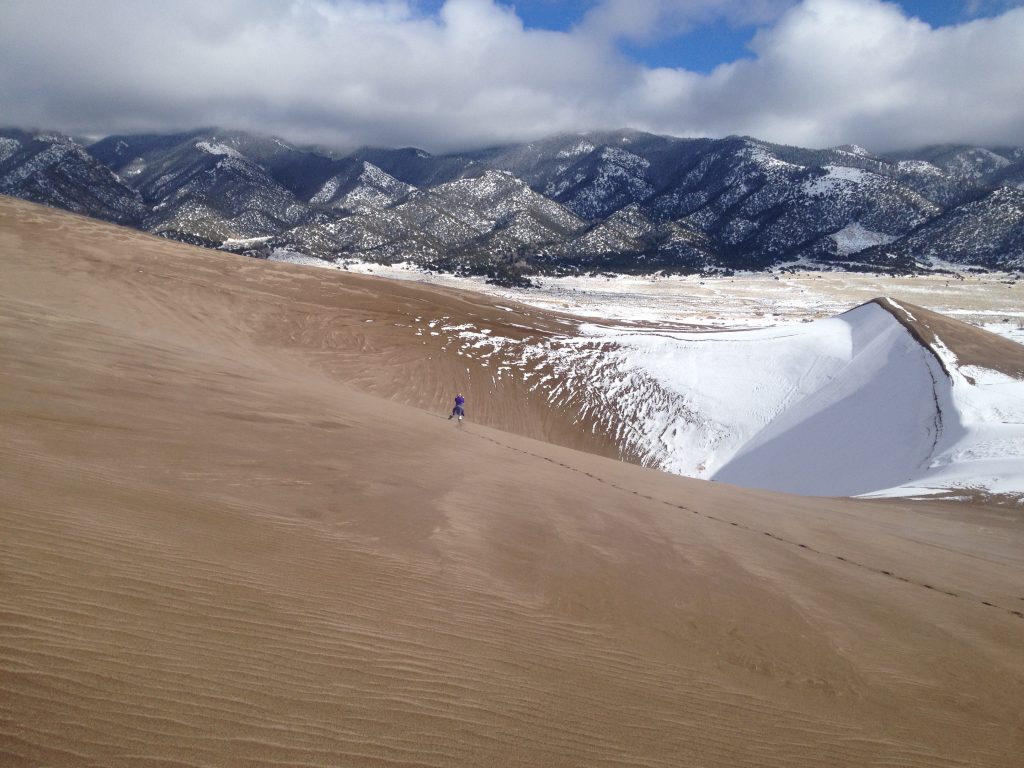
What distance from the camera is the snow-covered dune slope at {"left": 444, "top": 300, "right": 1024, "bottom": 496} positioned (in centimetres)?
1903

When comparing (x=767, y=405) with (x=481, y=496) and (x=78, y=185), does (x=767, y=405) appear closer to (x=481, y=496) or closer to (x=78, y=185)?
(x=481, y=496)

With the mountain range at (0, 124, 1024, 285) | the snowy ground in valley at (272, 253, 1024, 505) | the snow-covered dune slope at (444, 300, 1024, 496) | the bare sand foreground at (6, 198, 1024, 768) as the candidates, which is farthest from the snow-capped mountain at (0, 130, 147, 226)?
the bare sand foreground at (6, 198, 1024, 768)

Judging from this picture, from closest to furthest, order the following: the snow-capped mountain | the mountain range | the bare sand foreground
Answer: the bare sand foreground, the mountain range, the snow-capped mountain

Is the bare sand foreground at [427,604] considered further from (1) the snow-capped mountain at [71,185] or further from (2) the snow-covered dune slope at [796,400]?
(1) the snow-capped mountain at [71,185]

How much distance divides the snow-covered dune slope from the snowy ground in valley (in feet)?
0.22

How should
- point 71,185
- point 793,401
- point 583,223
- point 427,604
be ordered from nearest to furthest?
point 427,604
point 793,401
point 71,185
point 583,223

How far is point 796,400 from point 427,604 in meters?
24.7

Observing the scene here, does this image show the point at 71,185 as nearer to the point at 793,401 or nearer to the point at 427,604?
the point at 793,401

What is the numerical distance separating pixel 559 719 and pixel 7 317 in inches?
618

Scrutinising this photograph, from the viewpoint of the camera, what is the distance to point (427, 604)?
5043 millimetres

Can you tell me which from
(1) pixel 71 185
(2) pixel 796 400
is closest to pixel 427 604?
(2) pixel 796 400

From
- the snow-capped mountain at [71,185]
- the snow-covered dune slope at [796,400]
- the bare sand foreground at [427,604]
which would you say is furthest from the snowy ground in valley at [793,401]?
the snow-capped mountain at [71,185]

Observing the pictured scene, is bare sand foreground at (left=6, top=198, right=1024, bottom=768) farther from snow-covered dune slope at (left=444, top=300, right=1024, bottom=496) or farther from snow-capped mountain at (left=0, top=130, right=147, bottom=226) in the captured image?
snow-capped mountain at (left=0, top=130, right=147, bottom=226)

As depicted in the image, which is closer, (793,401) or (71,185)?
(793,401)
